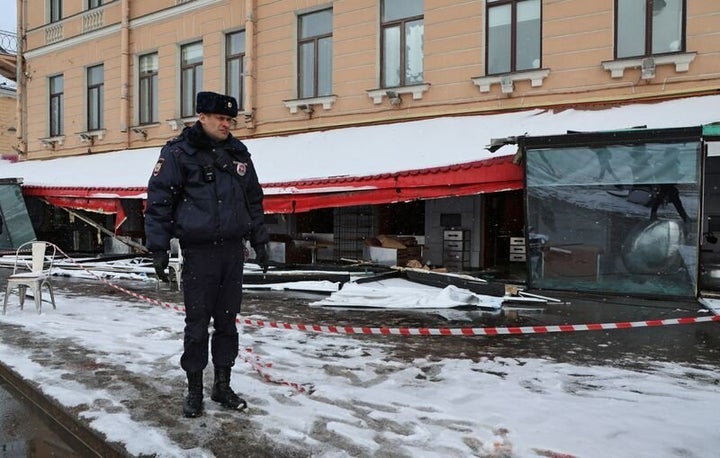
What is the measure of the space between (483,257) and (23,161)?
1504 centimetres

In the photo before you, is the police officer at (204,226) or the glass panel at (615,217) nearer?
the police officer at (204,226)

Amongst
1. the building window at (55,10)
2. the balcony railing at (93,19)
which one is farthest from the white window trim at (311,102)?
the building window at (55,10)

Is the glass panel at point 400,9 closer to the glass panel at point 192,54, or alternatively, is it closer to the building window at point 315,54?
the building window at point 315,54

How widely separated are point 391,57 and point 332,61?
133 centimetres

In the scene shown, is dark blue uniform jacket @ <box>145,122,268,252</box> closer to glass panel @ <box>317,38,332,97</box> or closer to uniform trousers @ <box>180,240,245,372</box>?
uniform trousers @ <box>180,240,245,372</box>

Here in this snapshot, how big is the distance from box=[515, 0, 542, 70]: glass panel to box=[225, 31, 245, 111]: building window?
6267 mm

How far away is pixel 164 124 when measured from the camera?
14.2m

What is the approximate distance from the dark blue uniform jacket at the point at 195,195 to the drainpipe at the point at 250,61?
375 inches

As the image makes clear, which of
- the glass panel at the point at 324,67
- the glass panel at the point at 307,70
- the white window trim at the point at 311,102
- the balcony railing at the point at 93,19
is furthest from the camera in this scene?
the balcony railing at the point at 93,19

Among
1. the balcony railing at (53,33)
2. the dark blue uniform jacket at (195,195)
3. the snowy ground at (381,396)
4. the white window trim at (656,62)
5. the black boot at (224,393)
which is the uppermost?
the balcony railing at (53,33)

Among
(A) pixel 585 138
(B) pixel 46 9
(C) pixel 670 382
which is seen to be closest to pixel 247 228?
(C) pixel 670 382

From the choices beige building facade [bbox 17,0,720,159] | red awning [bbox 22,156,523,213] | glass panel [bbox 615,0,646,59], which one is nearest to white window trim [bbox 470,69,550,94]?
beige building facade [bbox 17,0,720,159]

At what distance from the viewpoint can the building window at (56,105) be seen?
1710cm

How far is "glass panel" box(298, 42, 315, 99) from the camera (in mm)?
12102
